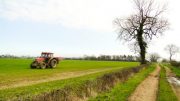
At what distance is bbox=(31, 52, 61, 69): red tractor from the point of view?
37675 mm

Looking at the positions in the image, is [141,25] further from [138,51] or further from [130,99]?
[130,99]

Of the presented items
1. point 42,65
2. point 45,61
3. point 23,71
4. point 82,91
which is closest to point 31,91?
point 82,91

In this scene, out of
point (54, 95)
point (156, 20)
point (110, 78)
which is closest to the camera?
point (54, 95)

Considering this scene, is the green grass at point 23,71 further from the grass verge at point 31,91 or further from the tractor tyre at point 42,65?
the grass verge at point 31,91

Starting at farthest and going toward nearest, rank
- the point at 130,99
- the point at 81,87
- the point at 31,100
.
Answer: the point at 130,99 < the point at 81,87 < the point at 31,100

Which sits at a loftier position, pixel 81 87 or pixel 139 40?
pixel 139 40

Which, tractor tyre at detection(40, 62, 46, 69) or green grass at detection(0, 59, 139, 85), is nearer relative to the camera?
green grass at detection(0, 59, 139, 85)

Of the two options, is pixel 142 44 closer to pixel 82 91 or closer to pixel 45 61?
pixel 45 61

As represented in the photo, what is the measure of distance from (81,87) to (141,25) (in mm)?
47342

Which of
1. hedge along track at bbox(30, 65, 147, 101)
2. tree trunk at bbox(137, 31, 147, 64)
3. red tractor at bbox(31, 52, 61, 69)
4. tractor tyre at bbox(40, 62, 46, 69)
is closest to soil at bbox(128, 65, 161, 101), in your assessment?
hedge along track at bbox(30, 65, 147, 101)

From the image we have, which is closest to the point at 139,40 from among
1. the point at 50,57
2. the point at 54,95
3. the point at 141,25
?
the point at 141,25

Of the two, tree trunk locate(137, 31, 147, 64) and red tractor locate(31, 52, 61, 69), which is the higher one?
tree trunk locate(137, 31, 147, 64)

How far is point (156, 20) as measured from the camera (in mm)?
57625

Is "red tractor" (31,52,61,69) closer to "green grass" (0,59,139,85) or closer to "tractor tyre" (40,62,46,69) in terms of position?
"tractor tyre" (40,62,46,69)
